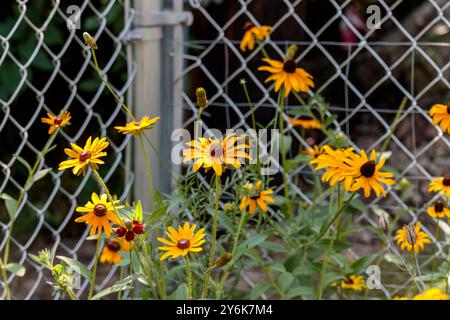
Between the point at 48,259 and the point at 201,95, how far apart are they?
328 mm

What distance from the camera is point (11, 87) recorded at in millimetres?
1974

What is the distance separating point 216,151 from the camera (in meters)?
0.97

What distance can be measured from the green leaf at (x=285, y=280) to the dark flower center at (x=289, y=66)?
1.18 ft

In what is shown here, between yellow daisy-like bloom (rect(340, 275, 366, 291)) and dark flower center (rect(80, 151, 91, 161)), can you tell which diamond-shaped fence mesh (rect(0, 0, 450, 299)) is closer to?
yellow daisy-like bloom (rect(340, 275, 366, 291))

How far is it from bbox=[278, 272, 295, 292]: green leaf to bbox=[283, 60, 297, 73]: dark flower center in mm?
358

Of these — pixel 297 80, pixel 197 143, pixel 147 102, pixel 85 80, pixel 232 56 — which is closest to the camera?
pixel 197 143

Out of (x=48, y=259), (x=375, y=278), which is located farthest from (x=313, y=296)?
(x=48, y=259)

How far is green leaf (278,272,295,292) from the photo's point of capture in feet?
4.32

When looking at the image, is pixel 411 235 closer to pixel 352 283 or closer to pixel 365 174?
pixel 365 174

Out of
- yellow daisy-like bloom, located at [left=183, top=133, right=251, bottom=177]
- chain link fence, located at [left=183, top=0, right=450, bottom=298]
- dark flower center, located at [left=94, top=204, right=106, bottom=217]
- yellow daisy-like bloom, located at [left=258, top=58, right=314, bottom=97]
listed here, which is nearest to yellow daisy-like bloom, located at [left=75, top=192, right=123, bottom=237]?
dark flower center, located at [left=94, top=204, right=106, bottom=217]

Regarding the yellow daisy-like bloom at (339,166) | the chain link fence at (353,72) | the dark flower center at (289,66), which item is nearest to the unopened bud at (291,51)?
the dark flower center at (289,66)

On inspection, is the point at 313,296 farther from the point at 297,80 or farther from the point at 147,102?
the point at 147,102

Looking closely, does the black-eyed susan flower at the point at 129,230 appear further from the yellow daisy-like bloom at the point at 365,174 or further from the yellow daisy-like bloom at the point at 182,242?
the yellow daisy-like bloom at the point at 365,174
